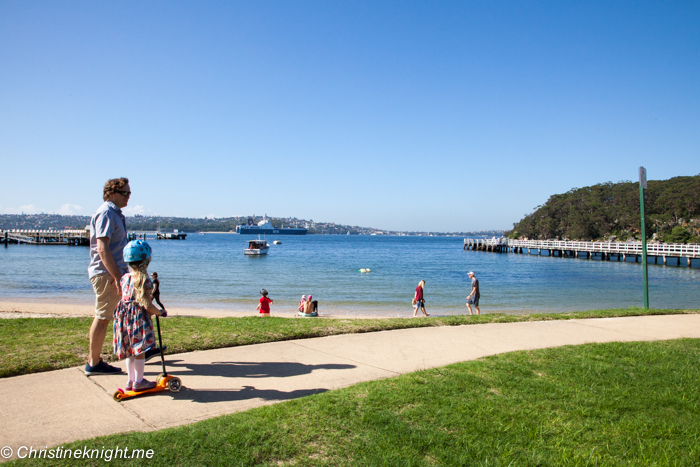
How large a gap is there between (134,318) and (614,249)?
218 feet

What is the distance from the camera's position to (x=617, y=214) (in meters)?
95.1

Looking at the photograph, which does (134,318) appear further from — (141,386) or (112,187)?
(112,187)

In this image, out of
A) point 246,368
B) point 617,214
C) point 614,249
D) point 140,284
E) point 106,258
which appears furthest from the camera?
point 617,214

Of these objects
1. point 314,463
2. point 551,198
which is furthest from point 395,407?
point 551,198

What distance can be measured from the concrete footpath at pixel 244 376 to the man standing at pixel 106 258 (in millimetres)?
419

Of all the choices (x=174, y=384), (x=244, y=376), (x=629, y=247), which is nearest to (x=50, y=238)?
(x=629, y=247)

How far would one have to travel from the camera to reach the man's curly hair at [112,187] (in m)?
4.84

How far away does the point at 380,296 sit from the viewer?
25.4m

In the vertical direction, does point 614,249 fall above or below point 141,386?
below

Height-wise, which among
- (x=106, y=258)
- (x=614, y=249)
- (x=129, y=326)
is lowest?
(x=614, y=249)

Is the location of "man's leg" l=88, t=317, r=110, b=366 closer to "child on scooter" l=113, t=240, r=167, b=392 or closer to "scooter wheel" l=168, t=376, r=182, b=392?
"child on scooter" l=113, t=240, r=167, b=392

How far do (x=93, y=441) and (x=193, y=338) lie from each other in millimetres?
3613

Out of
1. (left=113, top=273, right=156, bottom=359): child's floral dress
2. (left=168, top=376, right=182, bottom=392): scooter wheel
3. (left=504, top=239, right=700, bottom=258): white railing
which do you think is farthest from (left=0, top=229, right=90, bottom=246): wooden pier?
(left=168, top=376, right=182, bottom=392): scooter wheel

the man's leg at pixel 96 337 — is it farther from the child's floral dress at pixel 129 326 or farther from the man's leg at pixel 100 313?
the child's floral dress at pixel 129 326
